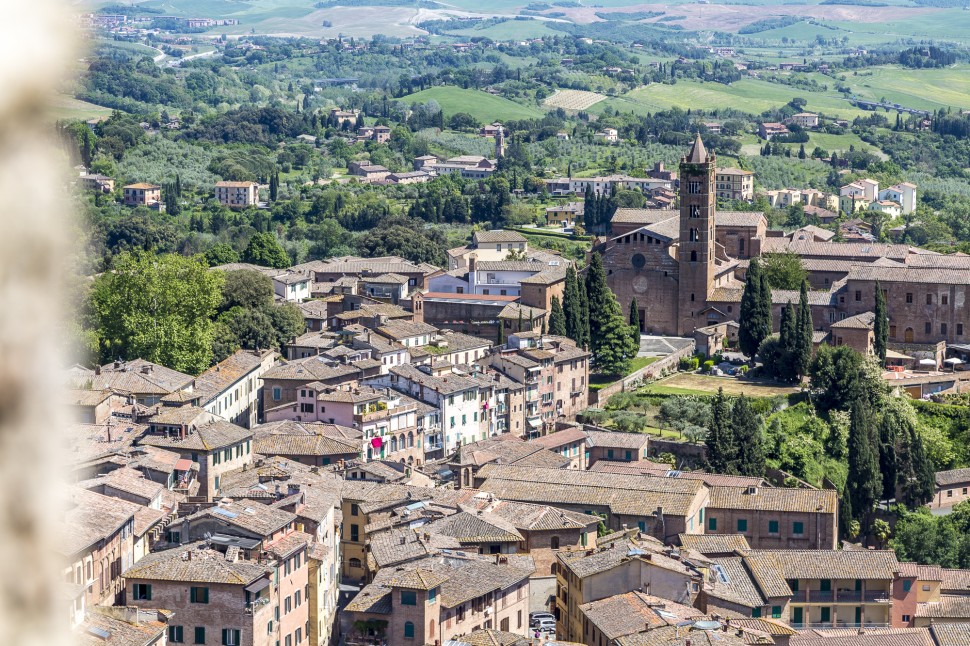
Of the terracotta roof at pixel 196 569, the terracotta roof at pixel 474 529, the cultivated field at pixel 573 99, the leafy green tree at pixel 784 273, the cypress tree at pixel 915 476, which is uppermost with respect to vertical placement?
the terracotta roof at pixel 196 569

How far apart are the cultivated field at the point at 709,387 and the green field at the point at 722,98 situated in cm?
11224

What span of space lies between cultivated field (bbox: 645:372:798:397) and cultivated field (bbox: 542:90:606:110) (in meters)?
115

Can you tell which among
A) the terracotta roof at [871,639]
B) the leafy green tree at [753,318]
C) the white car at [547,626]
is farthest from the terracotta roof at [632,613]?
the leafy green tree at [753,318]

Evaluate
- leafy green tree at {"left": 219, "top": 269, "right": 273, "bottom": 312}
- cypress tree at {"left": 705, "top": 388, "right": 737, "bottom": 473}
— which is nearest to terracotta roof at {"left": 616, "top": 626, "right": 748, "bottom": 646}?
cypress tree at {"left": 705, "top": 388, "right": 737, "bottom": 473}

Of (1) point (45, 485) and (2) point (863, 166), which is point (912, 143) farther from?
(1) point (45, 485)

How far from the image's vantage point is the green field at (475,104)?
157 metres

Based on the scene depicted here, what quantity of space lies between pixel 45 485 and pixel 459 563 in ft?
99.8

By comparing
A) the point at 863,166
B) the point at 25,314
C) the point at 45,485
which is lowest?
the point at 863,166

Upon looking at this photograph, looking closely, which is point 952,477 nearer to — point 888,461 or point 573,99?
point 888,461

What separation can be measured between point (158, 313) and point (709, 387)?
18476mm

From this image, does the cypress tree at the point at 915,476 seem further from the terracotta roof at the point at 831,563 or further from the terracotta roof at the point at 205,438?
the terracotta roof at the point at 205,438

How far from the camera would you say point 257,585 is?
27125mm

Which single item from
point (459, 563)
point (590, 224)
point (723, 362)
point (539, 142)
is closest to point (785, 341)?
point (723, 362)

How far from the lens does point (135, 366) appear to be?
154 feet
